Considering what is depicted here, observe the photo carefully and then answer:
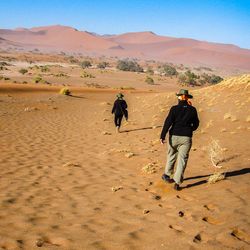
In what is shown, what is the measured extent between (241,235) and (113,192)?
2.85 metres

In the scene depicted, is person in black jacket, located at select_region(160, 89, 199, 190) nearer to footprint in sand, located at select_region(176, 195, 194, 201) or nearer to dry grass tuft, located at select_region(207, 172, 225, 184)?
footprint in sand, located at select_region(176, 195, 194, 201)

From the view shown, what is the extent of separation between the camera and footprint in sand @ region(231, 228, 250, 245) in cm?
465

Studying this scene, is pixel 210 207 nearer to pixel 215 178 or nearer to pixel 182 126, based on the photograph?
pixel 215 178

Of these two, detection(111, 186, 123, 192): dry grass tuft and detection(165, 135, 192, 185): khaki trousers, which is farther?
detection(111, 186, 123, 192): dry grass tuft

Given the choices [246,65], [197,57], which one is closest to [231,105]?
[246,65]

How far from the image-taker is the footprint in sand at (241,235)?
4.65 m

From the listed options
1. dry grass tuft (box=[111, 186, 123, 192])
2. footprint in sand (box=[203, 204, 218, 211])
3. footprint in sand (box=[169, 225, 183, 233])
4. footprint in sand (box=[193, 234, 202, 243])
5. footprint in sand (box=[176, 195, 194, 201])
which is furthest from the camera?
dry grass tuft (box=[111, 186, 123, 192])

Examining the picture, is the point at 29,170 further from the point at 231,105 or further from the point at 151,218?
the point at 231,105

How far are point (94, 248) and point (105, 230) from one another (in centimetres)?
60

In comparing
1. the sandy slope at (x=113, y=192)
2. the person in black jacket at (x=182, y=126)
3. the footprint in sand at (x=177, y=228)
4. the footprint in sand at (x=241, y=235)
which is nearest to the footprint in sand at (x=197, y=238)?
the sandy slope at (x=113, y=192)

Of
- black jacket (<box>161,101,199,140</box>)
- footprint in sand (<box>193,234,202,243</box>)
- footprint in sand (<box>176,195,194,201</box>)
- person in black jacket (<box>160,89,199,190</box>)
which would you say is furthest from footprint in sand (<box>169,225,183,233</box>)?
black jacket (<box>161,101,199,140</box>)

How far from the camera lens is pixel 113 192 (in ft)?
22.9

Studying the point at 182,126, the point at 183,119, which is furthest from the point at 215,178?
the point at 183,119

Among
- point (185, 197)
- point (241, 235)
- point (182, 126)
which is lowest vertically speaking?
point (185, 197)
